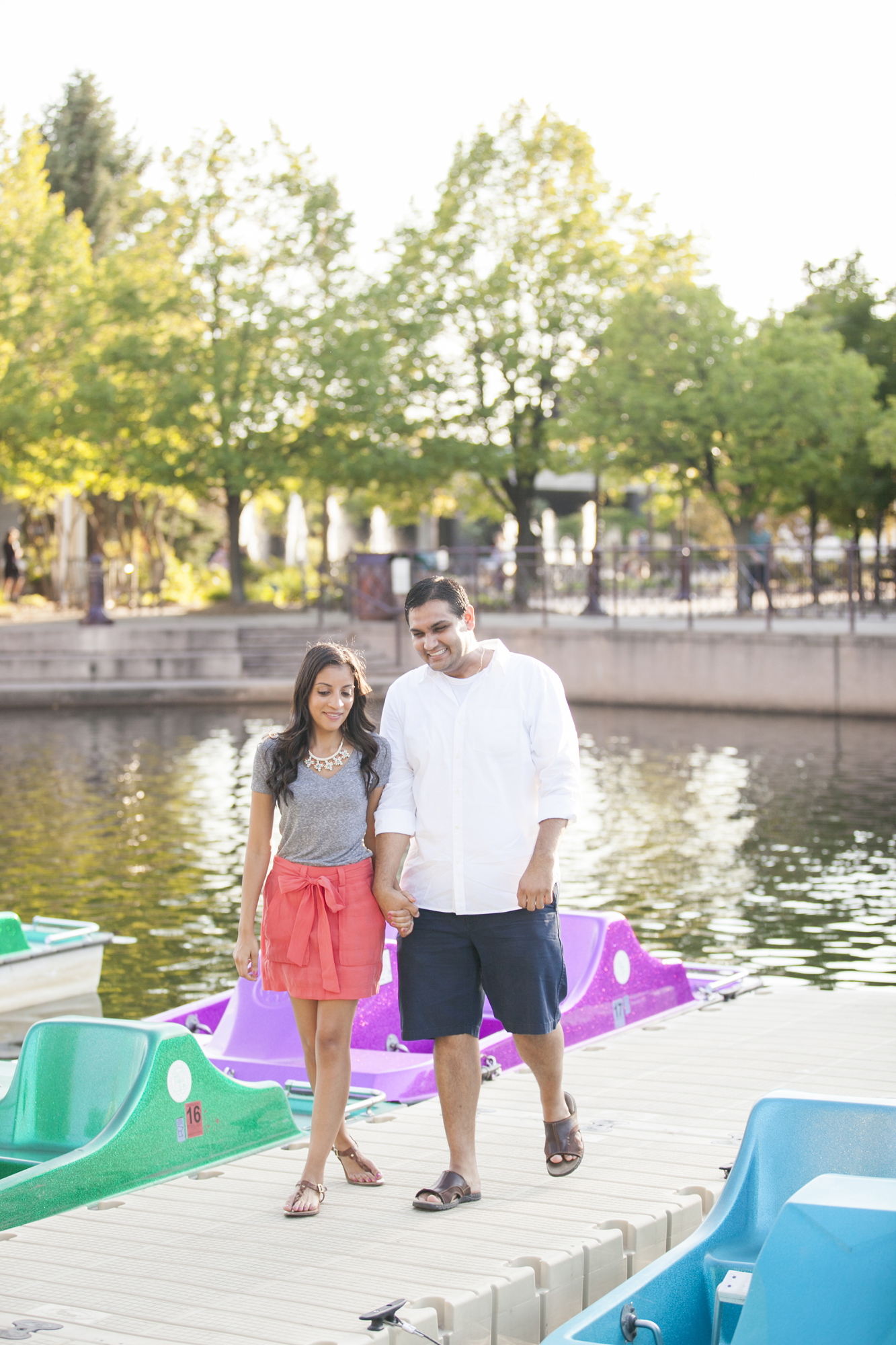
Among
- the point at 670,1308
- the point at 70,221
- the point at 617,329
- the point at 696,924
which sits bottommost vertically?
the point at 696,924

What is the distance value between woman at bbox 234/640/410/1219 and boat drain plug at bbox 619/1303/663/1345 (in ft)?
4.99

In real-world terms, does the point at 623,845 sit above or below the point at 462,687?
below

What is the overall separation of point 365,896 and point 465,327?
110 feet

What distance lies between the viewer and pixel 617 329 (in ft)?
116

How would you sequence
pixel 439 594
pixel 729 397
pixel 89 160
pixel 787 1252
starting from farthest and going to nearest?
1. pixel 89 160
2. pixel 729 397
3. pixel 439 594
4. pixel 787 1252

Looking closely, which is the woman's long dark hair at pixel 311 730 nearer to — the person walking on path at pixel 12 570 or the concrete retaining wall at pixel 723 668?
the concrete retaining wall at pixel 723 668

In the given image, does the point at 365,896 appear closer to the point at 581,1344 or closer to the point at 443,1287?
the point at 443,1287

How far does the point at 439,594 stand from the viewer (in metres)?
5.15

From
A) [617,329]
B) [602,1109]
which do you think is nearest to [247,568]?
[617,329]

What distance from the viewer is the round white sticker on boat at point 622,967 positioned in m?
8.23

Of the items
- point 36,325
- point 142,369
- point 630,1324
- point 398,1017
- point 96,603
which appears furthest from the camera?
point 36,325

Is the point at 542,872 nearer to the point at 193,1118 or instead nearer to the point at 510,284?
the point at 193,1118

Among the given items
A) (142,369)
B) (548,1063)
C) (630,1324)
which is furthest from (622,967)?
(142,369)

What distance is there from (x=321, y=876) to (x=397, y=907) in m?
0.26
